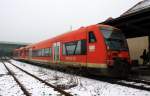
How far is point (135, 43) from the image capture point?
90.3 feet

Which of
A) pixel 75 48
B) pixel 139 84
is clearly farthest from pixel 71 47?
pixel 139 84

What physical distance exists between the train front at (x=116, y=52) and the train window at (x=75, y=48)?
1.51 meters

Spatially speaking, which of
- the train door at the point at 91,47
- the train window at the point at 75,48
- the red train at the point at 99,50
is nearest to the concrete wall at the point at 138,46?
the train window at the point at 75,48

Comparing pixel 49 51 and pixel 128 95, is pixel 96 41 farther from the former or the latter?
pixel 49 51

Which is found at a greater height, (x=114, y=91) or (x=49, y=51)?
(x=49, y=51)

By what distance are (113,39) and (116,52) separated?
78 centimetres

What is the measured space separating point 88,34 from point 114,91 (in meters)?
4.87

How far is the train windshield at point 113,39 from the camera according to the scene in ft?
42.7

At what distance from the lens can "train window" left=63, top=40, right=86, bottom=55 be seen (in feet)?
46.5

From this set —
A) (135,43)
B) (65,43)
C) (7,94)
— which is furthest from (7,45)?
(7,94)

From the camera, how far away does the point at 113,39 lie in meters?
13.3

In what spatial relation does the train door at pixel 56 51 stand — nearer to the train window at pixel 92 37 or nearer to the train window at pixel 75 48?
the train window at pixel 75 48

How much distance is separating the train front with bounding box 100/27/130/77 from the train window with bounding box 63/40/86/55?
4.95ft

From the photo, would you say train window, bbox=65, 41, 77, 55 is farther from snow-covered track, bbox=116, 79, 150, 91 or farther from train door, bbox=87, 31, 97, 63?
snow-covered track, bbox=116, 79, 150, 91
